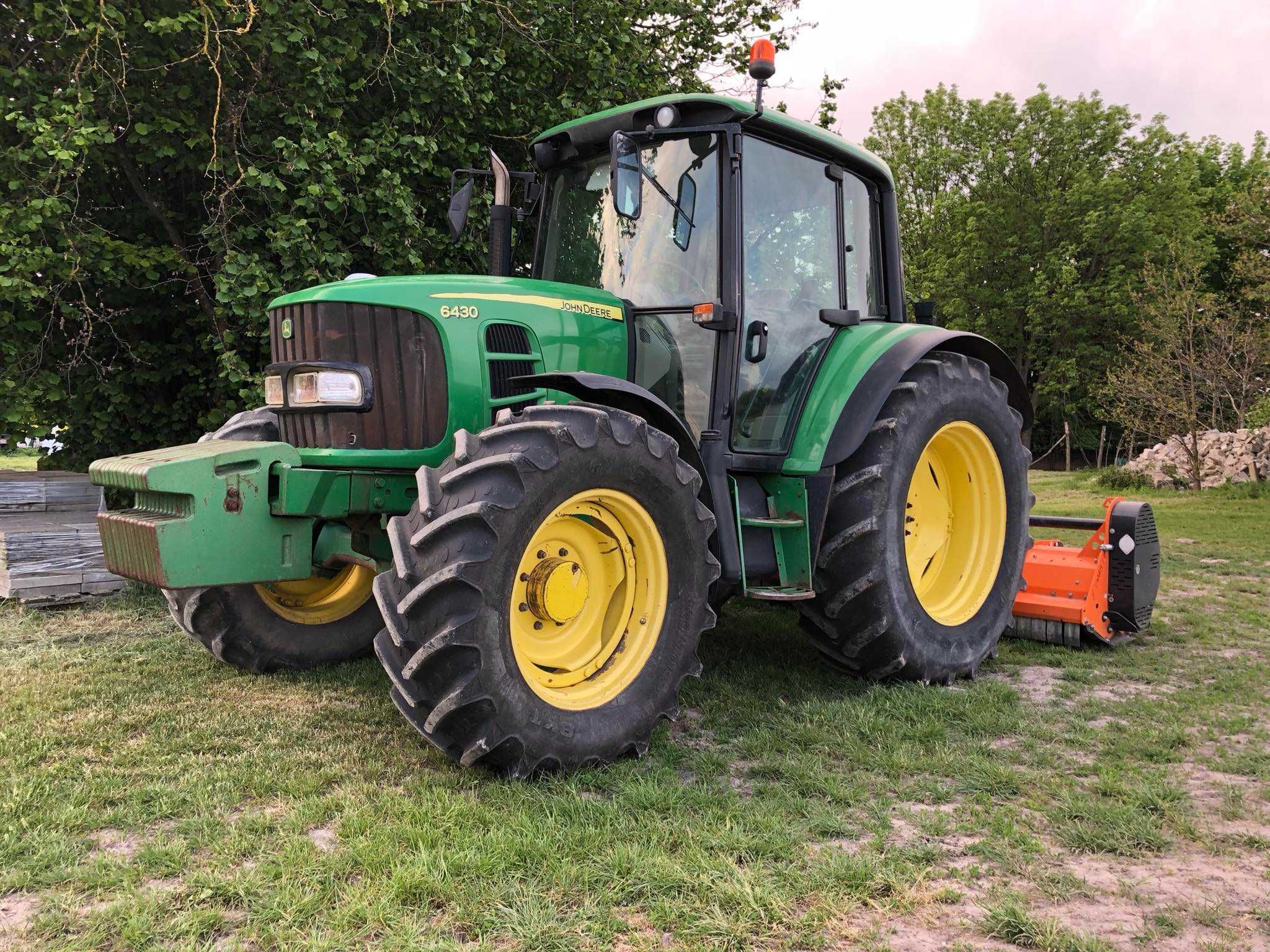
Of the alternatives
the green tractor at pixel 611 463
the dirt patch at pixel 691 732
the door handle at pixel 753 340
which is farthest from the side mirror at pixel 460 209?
the dirt patch at pixel 691 732

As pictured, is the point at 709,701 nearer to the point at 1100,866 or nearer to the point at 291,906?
the point at 1100,866

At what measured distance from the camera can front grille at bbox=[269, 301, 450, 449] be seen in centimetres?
347

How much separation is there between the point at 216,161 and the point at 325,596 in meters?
3.31

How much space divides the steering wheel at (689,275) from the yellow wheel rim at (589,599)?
3.72 ft

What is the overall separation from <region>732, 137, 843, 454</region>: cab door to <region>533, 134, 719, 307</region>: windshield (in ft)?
0.56

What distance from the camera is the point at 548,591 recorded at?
3113 millimetres

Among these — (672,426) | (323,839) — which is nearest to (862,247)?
(672,426)

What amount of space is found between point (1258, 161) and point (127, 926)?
126 feet

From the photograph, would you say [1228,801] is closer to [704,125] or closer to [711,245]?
[711,245]

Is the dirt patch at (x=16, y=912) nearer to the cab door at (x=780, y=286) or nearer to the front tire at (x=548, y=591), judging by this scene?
the front tire at (x=548, y=591)

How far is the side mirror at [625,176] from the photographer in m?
3.50

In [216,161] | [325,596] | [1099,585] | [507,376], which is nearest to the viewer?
[507,376]

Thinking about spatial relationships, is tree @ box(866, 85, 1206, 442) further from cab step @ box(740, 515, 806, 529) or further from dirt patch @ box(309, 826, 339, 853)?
dirt patch @ box(309, 826, 339, 853)

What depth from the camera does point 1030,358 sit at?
94.4ft
